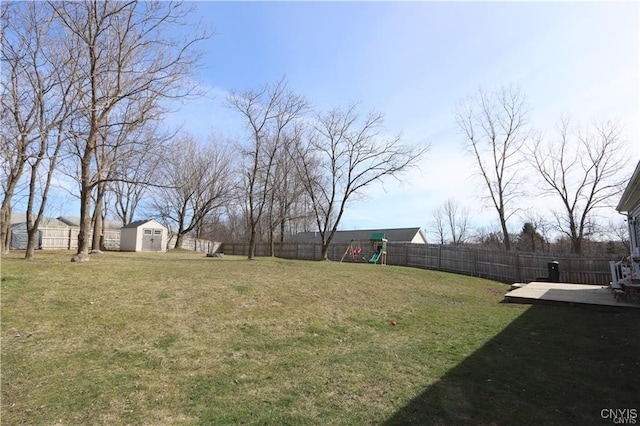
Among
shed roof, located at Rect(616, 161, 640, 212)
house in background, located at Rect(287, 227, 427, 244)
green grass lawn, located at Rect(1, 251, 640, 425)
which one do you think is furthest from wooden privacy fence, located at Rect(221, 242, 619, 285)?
house in background, located at Rect(287, 227, 427, 244)

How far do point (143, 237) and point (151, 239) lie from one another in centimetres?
83

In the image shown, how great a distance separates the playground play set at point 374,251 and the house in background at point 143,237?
17.4 meters

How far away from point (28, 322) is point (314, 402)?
475 centimetres

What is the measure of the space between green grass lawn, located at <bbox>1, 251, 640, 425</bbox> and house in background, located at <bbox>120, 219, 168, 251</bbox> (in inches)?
898

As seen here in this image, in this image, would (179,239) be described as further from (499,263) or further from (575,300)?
(575,300)

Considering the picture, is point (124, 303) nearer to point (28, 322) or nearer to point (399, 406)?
point (28, 322)

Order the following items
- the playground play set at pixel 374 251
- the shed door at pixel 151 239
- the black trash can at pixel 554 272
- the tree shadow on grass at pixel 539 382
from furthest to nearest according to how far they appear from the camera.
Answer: the shed door at pixel 151 239, the playground play set at pixel 374 251, the black trash can at pixel 554 272, the tree shadow on grass at pixel 539 382

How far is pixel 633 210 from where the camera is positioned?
12.4m

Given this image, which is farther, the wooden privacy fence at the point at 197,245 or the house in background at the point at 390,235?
the wooden privacy fence at the point at 197,245

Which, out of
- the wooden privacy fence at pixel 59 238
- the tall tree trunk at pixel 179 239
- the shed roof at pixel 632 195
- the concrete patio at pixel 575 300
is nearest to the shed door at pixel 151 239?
the wooden privacy fence at pixel 59 238

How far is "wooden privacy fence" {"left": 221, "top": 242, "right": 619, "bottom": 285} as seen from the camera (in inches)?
651

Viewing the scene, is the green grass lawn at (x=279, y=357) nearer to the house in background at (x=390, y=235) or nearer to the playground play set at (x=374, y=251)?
the playground play set at (x=374, y=251)

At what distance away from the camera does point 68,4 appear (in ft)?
31.9

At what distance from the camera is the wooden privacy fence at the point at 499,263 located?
16547mm
